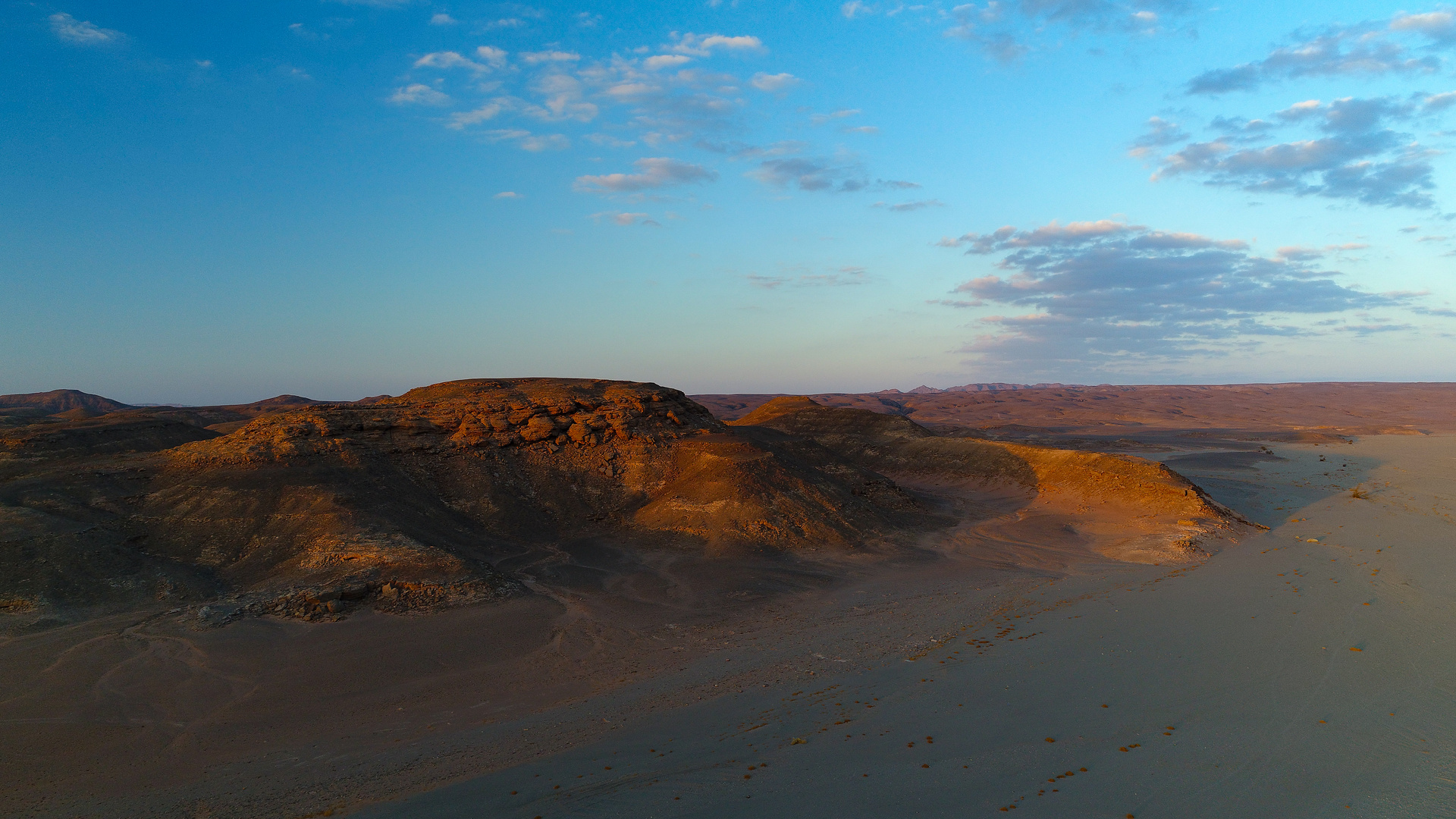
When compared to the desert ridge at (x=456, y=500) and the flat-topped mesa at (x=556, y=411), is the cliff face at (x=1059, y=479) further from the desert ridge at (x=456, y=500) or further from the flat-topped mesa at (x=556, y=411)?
the flat-topped mesa at (x=556, y=411)

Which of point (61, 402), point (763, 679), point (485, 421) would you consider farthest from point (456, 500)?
point (61, 402)

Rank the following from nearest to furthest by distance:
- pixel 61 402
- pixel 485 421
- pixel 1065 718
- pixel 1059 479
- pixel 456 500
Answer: pixel 1065 718 < pixel 456 500 < pixel 485 421 < pixel 1059 479 < pixel 61 402

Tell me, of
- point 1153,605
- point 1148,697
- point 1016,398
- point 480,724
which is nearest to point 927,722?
point 1148,697

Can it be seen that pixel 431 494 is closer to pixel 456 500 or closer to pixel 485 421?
pixel 456 500

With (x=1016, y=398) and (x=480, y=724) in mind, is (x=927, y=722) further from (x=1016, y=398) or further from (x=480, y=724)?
(x=1016, y=398)

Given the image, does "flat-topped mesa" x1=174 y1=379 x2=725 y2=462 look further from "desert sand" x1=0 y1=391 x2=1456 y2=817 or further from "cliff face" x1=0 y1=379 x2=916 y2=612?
"desert sand" x1=0 y1=391 x2=1456 y2=817

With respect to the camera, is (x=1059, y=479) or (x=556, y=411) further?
(x=1059, y=479)

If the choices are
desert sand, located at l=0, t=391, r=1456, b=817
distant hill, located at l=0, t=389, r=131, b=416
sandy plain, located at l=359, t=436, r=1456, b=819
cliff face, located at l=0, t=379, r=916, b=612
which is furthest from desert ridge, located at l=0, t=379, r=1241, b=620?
distant hill, located at l=0, t=389, r=131, b=416

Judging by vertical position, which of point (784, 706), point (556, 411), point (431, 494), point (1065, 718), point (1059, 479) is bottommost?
point (784, 706)
